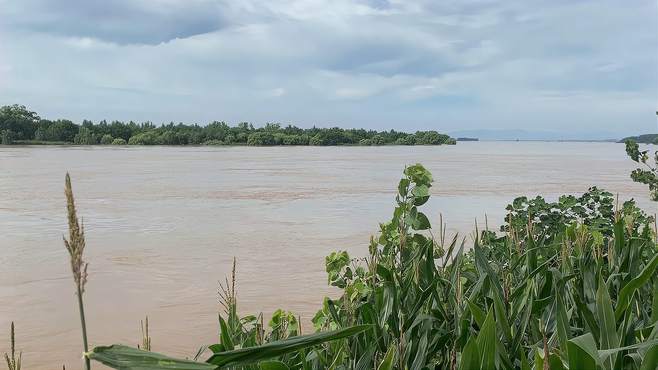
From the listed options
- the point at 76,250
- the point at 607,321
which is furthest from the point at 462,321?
the point at 76,250

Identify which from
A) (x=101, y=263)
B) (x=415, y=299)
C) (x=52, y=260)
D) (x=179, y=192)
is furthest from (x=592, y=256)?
(x=179, y=192)

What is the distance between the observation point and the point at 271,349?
2.43ft

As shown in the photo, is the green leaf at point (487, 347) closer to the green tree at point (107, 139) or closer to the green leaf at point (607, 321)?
the green leaf at point (607, 321)

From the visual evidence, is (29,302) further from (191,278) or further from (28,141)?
(28,141)

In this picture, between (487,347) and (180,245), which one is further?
(180,245)

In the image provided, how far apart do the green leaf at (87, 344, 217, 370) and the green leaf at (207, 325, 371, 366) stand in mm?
102

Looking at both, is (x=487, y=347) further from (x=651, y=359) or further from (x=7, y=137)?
(x=7, y=137)

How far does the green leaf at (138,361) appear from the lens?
0.61 m

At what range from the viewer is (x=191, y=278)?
6297mm

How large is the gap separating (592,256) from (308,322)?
9.95 feet

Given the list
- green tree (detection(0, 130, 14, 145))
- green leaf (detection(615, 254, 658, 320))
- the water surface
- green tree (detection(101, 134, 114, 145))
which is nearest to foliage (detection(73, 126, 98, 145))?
green tree (detection(101, 134, 114, 145))

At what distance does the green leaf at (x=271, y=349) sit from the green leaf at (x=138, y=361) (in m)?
0.10

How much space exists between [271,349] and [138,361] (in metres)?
0.18

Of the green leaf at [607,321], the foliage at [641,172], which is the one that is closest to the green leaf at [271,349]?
the green leaf at [607,321]
